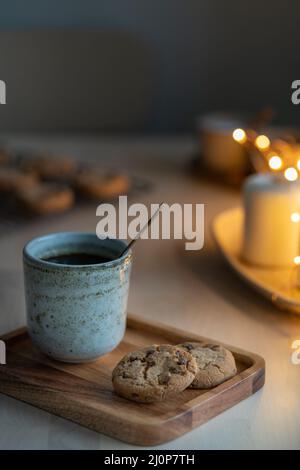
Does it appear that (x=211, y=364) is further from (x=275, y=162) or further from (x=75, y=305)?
(x=275, y=162)

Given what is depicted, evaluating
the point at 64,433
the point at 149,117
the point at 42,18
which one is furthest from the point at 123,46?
the point at 64,433

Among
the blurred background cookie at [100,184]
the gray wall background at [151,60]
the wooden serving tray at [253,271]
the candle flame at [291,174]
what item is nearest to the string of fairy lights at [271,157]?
the candle flame at [291,174]

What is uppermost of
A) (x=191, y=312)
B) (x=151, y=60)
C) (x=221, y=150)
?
(x=151, y=60)

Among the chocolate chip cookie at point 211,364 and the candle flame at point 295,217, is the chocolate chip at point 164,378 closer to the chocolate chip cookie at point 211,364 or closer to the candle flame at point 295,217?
Answer: the chocolate chip cookie at point 211,364

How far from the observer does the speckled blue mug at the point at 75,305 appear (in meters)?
0.79

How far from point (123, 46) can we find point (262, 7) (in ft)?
1.94

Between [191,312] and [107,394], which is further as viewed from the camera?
[191,312]

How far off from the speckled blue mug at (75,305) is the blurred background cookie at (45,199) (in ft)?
1.82

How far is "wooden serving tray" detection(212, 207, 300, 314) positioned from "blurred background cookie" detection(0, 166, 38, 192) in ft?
1.30

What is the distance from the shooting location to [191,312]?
3.39 ft

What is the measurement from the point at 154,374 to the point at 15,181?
844 millimetres

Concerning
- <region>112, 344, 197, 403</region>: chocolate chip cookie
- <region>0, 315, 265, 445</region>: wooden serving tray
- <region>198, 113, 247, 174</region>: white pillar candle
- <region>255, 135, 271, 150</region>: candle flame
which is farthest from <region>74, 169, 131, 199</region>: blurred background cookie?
<region>112, 344, 197, 403</region>: chocolate chip cookie

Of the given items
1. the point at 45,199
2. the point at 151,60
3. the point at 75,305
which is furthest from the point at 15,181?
the point at 151,60

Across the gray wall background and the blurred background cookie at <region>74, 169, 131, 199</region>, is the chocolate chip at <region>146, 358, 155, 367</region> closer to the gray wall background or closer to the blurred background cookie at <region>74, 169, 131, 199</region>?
the blurred background cookie at <region>74, 169, 131, 199</region>
